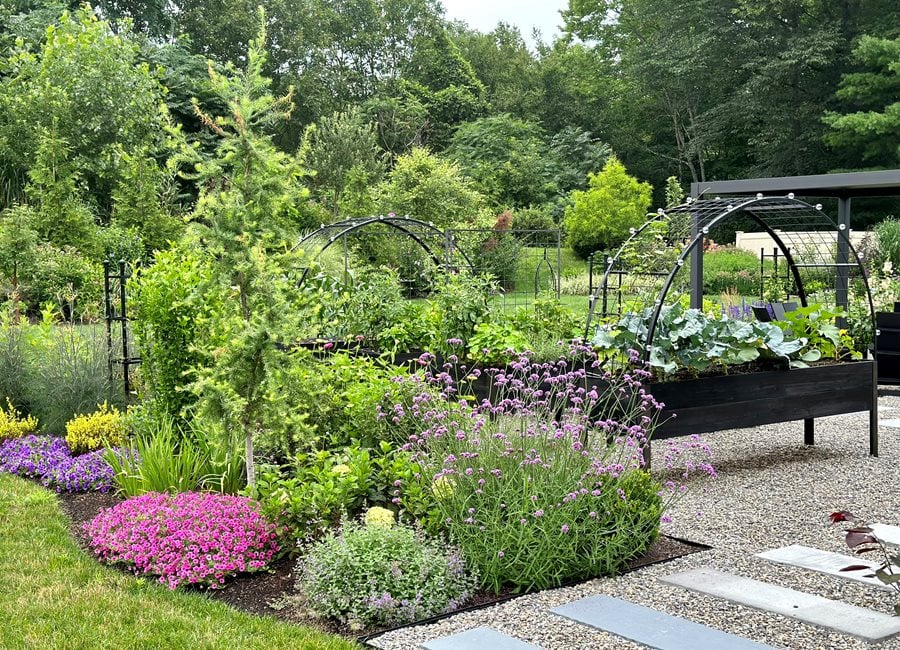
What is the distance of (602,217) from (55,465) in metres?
18.1

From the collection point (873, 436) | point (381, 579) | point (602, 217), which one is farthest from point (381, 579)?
point (602, 217)

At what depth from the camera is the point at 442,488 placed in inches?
142

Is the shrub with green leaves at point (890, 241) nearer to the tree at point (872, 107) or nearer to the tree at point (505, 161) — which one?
the tree at point (872, 107)

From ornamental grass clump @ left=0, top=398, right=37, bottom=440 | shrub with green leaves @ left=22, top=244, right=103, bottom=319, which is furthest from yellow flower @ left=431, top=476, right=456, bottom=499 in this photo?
shrub with green leaves @ left=22, top=244, right=103, bottom=319

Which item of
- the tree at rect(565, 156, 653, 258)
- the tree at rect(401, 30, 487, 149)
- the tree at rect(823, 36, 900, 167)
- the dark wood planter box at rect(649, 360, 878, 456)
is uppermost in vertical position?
the tree at rect(401, 30, 487, 149)

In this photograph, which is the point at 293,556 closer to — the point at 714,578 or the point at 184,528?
the point at 184,528

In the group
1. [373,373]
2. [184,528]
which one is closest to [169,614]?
[184,528]

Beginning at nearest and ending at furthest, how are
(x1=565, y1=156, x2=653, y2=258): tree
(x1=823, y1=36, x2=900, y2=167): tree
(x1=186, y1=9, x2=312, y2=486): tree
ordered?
(x1=186, y1=9, x2=312, y2=486): tree → (x1=565, y1=156, x2=653, y2=258): tree → (x1=823, y1=36, x2=900, y2=167): tree

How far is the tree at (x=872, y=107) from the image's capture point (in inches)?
877

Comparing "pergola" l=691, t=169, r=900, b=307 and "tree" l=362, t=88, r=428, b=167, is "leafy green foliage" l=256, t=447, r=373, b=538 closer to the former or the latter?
"pergola" l=691, t=169, r=900, b=307

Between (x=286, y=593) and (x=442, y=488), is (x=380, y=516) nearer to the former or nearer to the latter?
(x=442, y=488)

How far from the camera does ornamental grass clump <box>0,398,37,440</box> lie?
5758 millimetres

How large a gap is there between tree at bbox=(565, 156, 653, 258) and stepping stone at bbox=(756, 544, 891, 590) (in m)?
18.1

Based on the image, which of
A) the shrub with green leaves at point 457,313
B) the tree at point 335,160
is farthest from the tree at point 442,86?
the shrub with green leaves at point 457,313
